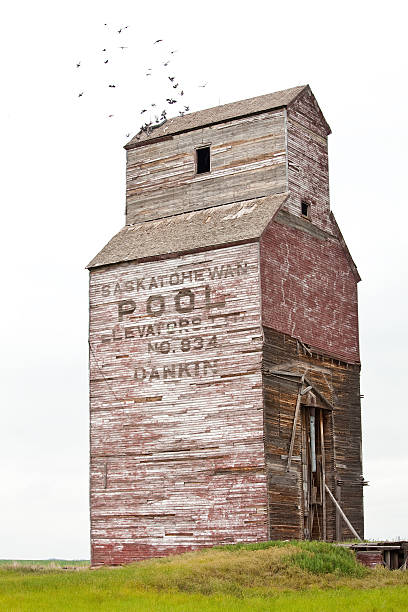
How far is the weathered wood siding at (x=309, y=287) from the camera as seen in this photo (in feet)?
125

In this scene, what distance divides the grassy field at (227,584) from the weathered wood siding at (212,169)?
13.9 m

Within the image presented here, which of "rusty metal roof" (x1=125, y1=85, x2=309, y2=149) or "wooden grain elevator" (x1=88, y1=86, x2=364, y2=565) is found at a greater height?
"rusty metal roof" (x1=125, y1=85, x2=309, y2=149)

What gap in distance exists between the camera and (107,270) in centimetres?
4094

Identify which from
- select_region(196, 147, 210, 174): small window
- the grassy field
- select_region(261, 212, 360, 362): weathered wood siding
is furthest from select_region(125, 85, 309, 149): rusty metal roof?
the grassy field

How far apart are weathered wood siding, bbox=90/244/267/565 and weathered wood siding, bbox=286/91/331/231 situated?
193 inches

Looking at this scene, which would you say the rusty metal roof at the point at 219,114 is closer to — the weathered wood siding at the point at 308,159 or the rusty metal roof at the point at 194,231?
the weathered wood siding at the point at 308,159

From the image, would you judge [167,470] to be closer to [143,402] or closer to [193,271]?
[143,402]

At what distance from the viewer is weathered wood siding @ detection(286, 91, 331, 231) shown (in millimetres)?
40875

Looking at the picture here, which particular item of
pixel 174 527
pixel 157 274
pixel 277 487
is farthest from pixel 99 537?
pixel 157 274

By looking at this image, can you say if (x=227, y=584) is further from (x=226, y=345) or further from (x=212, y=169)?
(x=212, y=169)

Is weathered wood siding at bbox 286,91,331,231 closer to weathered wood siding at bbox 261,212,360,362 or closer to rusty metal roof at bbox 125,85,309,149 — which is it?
rusty metal roof at bbox 125,85,309,149

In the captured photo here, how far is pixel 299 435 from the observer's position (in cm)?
3825

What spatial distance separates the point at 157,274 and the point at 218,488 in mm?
8223

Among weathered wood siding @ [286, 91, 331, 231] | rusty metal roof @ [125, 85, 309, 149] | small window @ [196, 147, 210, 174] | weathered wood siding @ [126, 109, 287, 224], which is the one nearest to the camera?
weathered wood siding @ [126, 109, 287, 224]
